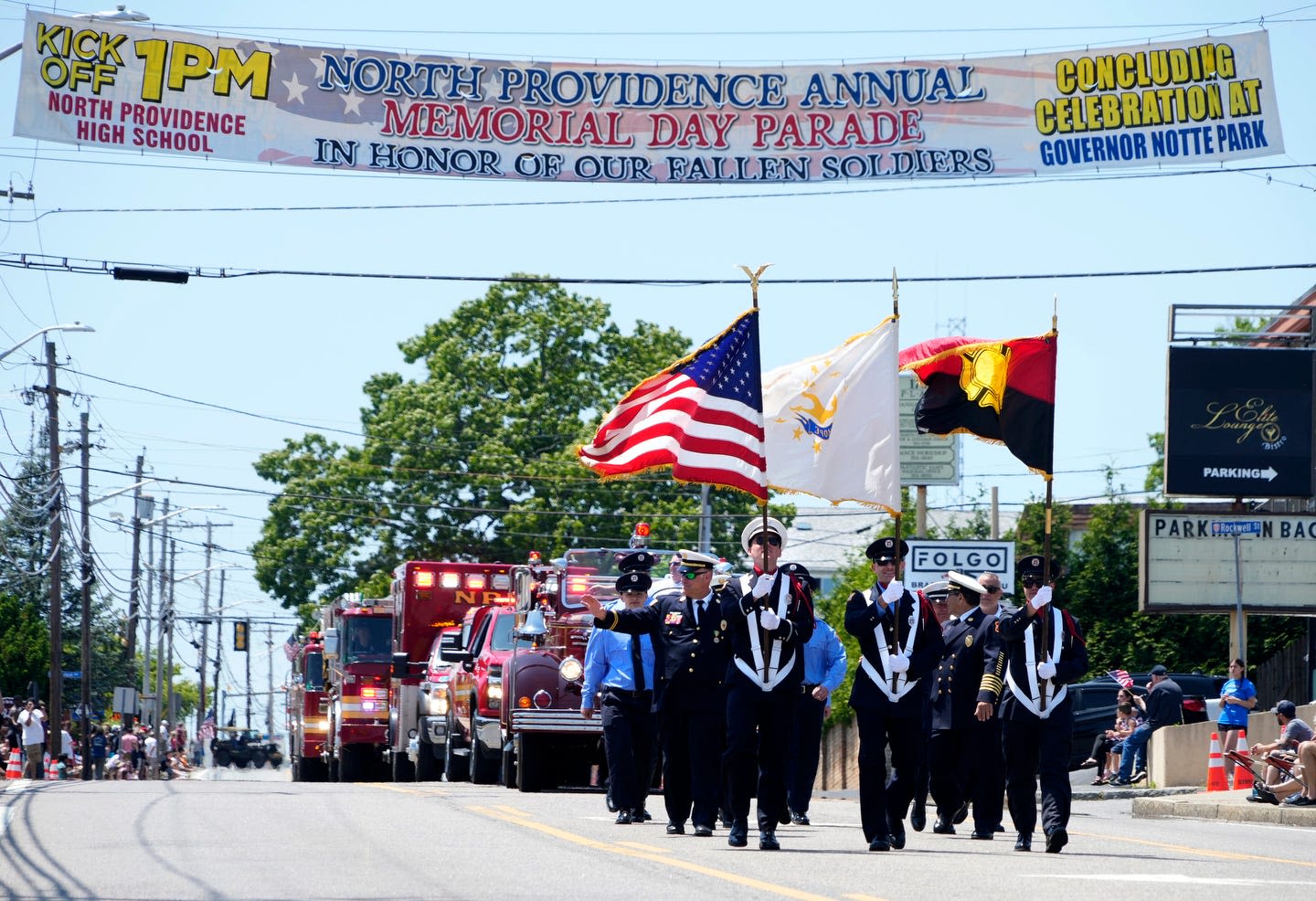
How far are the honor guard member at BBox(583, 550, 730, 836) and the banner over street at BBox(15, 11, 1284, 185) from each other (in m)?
10.2

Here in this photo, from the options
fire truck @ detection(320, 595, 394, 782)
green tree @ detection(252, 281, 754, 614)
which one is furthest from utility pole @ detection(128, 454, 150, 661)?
fire truck @ detection(320, 595, 394, 782)

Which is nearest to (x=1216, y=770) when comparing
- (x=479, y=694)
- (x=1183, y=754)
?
(x=1183, y=754)

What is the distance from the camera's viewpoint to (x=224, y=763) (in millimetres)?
85375

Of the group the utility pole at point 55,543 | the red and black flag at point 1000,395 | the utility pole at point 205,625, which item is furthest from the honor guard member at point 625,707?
the utility pole at point 205,625

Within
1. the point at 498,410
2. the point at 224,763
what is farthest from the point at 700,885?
the point at 224,763

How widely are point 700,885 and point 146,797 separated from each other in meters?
9.79

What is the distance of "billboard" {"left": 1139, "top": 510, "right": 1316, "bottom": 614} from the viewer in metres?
34.5

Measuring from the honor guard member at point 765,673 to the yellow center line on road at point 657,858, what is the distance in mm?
843

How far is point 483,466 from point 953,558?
96.6 feet

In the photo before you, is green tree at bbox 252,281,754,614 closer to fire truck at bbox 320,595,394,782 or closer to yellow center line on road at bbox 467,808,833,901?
fire truck at bbox 320,595,394,782

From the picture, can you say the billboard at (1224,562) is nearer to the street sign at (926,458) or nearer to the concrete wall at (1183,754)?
the street sign at (926,458)

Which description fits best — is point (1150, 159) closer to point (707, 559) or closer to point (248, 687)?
point (707, 559)

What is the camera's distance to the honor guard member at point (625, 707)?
1594 centimetres

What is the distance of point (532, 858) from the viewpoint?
1210 centimetres
